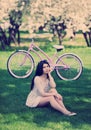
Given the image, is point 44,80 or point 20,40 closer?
point 44,80

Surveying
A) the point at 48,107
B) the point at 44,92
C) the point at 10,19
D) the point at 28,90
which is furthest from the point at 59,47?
the point at 10,19

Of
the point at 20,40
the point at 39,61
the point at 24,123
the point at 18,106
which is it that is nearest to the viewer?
the point at 24,123

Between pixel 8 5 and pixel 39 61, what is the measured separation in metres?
1.78

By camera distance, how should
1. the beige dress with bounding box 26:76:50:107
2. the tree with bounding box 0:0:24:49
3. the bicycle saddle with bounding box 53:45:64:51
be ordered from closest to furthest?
the beige dress with bounding box 26:76:50:107 → the bicycle saddle with bounding box 53:45:64:51 → the tree with bounding box 0:0:24:49

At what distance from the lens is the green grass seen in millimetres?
6098

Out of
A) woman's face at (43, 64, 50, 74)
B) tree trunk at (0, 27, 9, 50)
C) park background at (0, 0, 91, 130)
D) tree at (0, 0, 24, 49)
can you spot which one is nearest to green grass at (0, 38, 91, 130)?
park background at (0, 0, 91, 130)

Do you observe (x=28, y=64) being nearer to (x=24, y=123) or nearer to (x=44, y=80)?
(x=44, y=80)

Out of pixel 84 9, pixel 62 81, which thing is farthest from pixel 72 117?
pixel 84 9

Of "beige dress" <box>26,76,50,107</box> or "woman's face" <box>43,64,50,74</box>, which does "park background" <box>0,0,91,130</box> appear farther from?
"woman's face" <box>43,64,50,74</box>

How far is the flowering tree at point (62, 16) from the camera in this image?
316 inches

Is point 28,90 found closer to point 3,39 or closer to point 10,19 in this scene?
point 3,39

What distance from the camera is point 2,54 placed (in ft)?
27.4

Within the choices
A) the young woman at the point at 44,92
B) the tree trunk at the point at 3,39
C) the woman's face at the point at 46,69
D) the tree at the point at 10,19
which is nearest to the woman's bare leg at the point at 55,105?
the young woman at the point at 44,92

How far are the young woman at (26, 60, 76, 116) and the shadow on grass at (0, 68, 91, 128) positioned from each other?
14 cm
